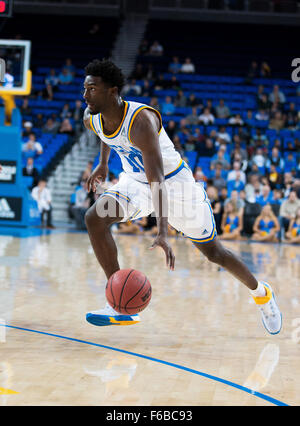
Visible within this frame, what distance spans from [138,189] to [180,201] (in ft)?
0.91

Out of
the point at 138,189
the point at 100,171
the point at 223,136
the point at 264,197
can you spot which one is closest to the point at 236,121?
the point at 223,136

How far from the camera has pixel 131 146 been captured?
11.8ft

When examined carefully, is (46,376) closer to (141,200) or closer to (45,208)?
(141,200)

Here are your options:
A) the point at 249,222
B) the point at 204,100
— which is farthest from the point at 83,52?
the point at 249,222

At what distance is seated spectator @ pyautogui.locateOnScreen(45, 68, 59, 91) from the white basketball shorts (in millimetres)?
14961

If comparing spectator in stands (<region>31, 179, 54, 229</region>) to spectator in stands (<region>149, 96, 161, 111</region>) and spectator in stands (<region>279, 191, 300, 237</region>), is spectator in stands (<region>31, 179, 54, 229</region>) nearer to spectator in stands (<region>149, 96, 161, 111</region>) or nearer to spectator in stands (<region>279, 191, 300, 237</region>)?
spectator in stands (<region>149, 96, 161, 111</region>)

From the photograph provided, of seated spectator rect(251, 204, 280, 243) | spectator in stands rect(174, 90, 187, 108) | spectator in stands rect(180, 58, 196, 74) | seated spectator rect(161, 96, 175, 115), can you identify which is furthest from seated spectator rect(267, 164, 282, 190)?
spectator in stands rect(180, 58, 196, 74)

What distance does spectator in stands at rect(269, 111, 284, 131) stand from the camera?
A: 51.2 ft

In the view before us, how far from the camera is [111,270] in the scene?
3773 millimetres

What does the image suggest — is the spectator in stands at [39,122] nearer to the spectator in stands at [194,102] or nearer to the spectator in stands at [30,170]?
the spectator in stands at [30,170]

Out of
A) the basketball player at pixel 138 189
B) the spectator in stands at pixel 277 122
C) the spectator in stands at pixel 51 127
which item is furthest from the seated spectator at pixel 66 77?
the basketball player at pixel 138 189

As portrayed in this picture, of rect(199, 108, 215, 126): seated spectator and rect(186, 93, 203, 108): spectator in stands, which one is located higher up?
rect(186, 93, 203, 108): spectator in stands

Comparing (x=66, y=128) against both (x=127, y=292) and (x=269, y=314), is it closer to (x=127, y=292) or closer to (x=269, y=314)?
(x=269, y=314)

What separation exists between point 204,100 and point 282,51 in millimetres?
4773
